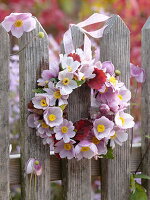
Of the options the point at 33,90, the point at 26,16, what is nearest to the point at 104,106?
the point at 33,90

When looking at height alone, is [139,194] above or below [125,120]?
below

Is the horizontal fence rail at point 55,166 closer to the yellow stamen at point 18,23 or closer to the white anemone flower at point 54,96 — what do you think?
the white anemone flower at point 54,96

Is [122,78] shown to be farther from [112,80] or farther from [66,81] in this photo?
[66,81]

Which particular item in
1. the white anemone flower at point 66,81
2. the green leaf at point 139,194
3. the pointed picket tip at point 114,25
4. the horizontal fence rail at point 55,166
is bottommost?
the green leaf at point 139,194

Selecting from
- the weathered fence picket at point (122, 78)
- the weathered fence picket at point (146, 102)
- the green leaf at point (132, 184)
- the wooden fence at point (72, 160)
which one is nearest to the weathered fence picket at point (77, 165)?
the wooden fence at point (72, 160)

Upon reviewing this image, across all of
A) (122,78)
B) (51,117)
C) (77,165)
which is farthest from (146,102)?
(51,117)

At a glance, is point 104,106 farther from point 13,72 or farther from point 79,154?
point 13,72

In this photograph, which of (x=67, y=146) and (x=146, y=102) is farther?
(x=146, y=102)
